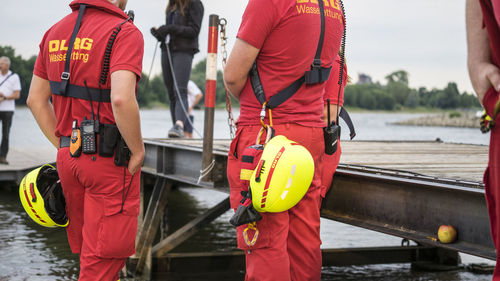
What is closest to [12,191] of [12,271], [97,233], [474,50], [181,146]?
[12,271]

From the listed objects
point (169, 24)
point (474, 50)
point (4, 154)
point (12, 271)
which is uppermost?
point (169, 24)

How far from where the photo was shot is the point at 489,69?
2.06 metres

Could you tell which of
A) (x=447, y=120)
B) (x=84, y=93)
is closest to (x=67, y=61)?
(x=84, y=93)

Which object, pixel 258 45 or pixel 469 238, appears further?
pixel 469 238

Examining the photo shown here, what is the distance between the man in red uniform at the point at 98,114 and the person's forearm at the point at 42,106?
18 centimetres

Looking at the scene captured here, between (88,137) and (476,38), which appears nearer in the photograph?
(476,38)

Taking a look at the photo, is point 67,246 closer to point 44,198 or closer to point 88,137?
point 44,198

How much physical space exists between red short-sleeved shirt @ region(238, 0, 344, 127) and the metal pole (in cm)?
170

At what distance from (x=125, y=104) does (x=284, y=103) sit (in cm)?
86

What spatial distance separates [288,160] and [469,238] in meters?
1.28

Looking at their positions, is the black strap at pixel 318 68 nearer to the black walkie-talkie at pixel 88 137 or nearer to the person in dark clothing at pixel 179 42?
the black walkie-talkie at pixel 88 137

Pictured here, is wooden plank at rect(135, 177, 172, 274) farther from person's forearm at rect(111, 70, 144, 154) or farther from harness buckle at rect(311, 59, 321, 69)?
harness buckle at rect(311, 59, 321, 69)

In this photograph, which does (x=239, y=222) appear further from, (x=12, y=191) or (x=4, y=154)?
(x=12, y=191)

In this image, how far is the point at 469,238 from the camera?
3670 millimetres
